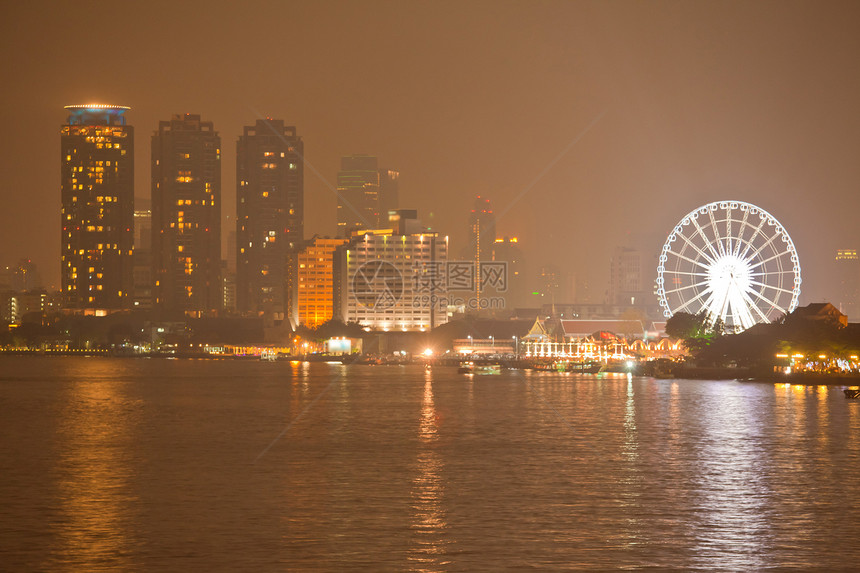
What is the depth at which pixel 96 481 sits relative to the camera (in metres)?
38.7

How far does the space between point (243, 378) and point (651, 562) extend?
104284 millimetres

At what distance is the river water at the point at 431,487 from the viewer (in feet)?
86.7

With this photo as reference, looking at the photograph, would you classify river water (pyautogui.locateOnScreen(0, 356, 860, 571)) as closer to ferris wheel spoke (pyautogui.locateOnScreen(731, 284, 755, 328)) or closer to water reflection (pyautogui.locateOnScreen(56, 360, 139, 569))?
water reflection (pyautogui.locateOnScreen(56, 360, 139, 569))

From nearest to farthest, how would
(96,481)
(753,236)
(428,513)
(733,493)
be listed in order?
(428,513), (733,493), (96,481), (753,236)

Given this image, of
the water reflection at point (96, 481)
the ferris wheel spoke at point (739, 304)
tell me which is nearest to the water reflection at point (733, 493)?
the water reflection at point (96, 481)

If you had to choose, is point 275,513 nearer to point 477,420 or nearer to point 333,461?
point 333,461

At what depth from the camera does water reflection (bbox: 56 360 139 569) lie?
1076 inches

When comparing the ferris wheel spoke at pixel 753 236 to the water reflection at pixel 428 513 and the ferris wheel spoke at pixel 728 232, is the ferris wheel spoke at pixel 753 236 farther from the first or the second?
the water reflection at pixel 428 513

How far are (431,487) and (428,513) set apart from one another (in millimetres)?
5129

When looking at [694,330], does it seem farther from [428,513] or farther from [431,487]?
[428,513]

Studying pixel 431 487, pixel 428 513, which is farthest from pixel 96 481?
pixel 428 513

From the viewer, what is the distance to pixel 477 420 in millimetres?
64125

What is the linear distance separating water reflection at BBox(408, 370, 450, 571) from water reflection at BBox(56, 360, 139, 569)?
6717mm

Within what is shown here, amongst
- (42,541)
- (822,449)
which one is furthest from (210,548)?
(822,449)
